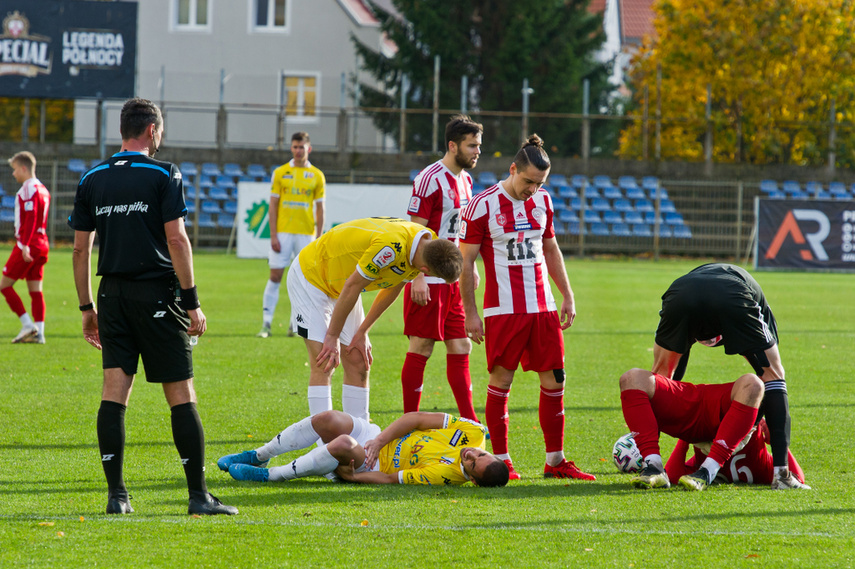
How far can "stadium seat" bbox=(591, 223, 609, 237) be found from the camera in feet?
97.2

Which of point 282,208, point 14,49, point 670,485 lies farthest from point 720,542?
point 14,49

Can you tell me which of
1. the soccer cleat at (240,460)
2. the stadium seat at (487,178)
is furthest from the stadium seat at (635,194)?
the soccer cleat at (240,460)

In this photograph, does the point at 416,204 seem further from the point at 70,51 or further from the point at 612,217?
the point at 70,51

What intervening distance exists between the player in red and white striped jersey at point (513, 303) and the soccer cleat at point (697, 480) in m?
0.82

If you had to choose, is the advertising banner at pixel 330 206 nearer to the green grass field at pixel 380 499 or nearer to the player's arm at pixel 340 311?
the green grass field at pixel 380 499

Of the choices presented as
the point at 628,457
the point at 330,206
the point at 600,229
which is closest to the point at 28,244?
the point at 628,457

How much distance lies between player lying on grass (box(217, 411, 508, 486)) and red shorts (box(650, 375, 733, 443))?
102 cm

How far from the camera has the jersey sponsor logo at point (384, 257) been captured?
4957 millimetres

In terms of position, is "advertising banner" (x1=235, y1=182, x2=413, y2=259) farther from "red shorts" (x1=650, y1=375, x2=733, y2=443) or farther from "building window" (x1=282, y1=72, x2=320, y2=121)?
"red shorts" (x1=650, y1=375, x2=733, y2=443)

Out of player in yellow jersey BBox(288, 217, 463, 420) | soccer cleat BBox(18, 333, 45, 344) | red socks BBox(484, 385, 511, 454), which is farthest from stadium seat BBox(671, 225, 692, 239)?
player in yellow jersey BBox(288, 217, 463, 420)

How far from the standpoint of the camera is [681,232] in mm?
29734

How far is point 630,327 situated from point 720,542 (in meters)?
9.49

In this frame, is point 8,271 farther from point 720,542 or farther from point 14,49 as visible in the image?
point 14,49

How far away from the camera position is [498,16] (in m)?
35.9
